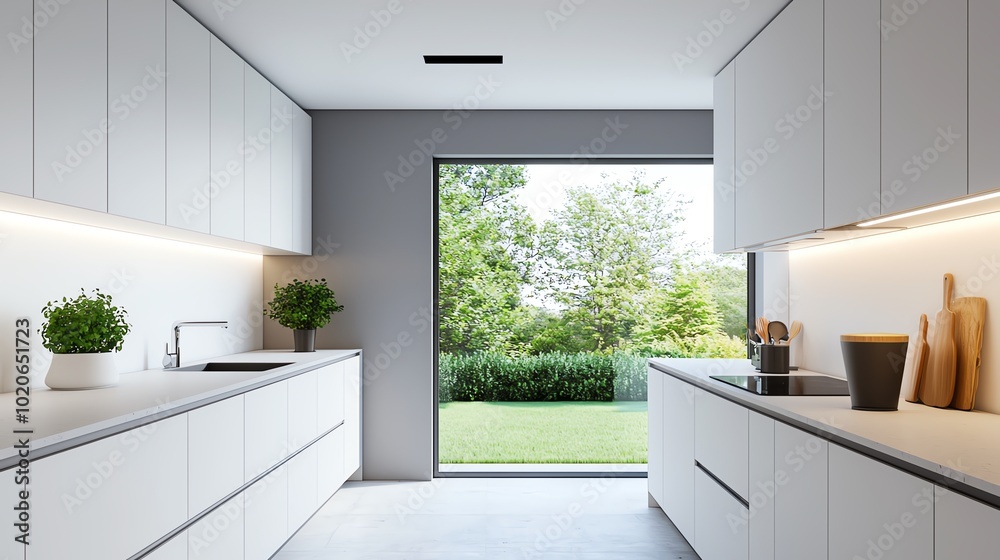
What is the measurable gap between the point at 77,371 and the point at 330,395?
1.74 m

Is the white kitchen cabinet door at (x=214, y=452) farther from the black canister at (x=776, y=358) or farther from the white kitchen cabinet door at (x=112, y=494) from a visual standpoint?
the black canister at (x=776, y=358)

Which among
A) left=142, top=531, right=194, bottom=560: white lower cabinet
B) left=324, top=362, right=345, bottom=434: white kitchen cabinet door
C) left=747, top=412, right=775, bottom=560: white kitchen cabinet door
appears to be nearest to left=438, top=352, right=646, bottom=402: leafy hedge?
left=324, top=362, right=345, bottom=434: white kitchen cabinet door

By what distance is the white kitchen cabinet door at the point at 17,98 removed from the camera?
74.0 inches

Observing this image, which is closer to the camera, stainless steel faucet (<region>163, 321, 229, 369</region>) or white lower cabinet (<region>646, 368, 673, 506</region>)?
stainless steel faucet (<region>163, 321, 229, 369</region>)

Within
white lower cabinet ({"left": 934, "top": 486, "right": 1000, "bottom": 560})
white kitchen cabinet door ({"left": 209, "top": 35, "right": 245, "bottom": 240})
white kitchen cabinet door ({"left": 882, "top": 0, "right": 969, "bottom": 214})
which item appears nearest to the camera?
white lower cabinet ({"left": 934, "top": 486, "right": 1000, "bottom": 560})

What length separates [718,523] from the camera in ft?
9.16

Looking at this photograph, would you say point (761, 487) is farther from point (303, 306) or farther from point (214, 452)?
point (303, 306)

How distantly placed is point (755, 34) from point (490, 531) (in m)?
2.88

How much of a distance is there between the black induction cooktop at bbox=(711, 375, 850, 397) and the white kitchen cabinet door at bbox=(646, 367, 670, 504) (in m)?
0.84

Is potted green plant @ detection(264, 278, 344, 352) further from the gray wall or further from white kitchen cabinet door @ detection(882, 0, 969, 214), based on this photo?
white kitchen cabinet door @ detection(882, 0, 969, 214)

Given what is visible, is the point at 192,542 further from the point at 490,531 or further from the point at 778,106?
the point at 778,106

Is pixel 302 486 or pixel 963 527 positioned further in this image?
pixel 302 486

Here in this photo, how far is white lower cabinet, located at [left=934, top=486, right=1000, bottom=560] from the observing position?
1.25 m

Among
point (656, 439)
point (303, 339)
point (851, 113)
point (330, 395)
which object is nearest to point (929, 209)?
point (851, 113)
